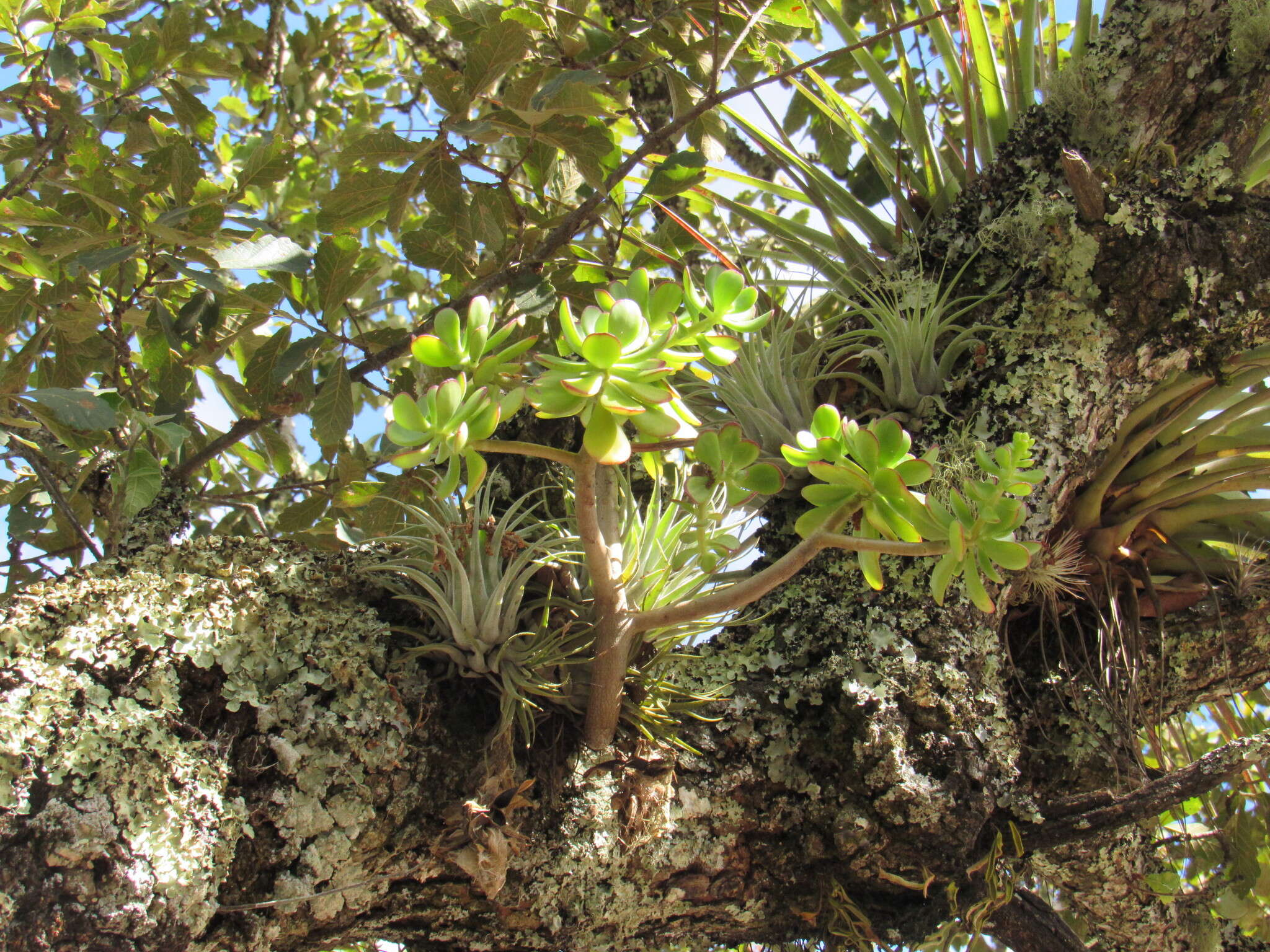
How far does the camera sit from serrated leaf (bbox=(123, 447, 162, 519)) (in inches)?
45.7

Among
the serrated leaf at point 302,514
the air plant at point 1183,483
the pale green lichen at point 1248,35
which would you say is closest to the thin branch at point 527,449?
the serrated leaf at point 302,514

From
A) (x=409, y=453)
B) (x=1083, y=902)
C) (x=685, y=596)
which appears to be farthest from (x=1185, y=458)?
(x=409, y=453)

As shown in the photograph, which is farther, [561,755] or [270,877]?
[561,755]

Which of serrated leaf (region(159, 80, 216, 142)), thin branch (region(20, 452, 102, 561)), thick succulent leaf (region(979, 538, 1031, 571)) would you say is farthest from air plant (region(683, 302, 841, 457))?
serrated leaf (region(159, 80, 216, 142))

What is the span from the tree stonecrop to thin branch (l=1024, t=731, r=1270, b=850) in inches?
18.6

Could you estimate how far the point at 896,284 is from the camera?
1515 millimetres

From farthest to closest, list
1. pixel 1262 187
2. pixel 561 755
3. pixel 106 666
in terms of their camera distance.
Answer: pixel 1262 187
pixel 561 755
pixel 106 666

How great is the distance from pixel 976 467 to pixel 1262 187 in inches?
44.6

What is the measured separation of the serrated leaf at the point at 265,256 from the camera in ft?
3.95

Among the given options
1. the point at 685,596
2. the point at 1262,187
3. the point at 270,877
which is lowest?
the point at 270,877

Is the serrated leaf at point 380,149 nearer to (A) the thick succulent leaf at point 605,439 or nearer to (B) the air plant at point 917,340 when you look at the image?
(B) the air plant at point 917,340

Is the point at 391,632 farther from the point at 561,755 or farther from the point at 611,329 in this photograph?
the point at 611,329

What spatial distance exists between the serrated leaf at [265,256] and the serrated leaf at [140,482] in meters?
0.28

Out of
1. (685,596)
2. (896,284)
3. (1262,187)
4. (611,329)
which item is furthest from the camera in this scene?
(1262,187)
